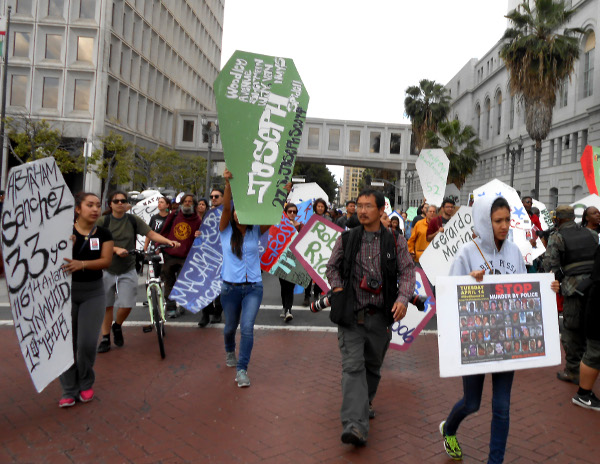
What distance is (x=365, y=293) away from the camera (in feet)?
12.6

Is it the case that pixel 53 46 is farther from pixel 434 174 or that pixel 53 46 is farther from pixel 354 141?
pixel 434 174

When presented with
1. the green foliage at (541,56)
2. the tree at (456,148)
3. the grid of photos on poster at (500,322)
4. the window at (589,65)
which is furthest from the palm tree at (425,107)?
the grid of photos on poster at (500,322)

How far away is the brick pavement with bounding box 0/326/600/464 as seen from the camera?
3.68 metres

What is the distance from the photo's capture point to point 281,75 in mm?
5086

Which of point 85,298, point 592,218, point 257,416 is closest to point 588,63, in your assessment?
point 592,218

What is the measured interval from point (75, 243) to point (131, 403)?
1482mm

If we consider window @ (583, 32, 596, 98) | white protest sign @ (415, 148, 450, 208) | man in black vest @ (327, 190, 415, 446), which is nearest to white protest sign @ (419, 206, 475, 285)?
man in black vest @ (327, 190, 415, 446)

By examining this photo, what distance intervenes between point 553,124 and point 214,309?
32.5 m

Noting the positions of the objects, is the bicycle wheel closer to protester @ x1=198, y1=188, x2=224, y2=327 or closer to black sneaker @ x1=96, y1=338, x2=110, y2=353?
black sneaker @ x1=96, y1=338, x2=110, y2=353

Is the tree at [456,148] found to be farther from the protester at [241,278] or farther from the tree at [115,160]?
the protester at [241,278]

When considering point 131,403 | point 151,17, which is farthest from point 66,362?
point 151,17

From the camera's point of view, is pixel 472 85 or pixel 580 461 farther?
pixel 472 85

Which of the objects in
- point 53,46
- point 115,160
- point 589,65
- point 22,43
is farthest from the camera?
point 53,46

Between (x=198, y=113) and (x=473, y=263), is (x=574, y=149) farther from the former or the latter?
(x=198, y=113)
